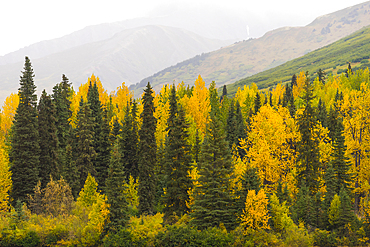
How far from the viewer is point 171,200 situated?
152 feet

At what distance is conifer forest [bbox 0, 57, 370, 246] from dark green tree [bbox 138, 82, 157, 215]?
0.17 metres

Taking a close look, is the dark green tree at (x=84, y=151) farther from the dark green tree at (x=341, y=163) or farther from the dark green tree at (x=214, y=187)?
the dark green tree at (x=341, y=163)

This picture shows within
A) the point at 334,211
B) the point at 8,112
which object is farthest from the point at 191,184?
the point at 8,112

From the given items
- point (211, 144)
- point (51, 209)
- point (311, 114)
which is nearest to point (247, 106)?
point (311, 114)

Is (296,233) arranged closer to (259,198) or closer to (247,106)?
(259,198)

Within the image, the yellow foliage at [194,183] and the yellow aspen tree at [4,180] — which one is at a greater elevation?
the yellow aspen tree at [4,180]

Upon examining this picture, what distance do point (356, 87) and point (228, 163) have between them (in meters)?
83.9

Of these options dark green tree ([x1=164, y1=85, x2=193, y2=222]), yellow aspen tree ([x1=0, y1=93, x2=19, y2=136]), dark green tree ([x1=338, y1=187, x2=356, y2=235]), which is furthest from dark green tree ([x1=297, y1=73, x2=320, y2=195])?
yellow aspen tree ([x1=0, y1=93, x2=19, y2=136])

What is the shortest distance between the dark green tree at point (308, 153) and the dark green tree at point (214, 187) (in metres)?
13.5

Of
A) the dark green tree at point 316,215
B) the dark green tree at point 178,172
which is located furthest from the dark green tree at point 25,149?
the dark green tree at point 316,215

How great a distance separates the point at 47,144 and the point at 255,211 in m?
41.5

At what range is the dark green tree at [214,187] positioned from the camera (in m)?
40.9

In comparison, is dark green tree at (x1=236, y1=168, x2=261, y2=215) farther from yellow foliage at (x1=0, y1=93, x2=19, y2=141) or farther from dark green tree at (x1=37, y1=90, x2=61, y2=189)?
yellow foliage at (x1=0, y1=93, x2=19, y2=141)

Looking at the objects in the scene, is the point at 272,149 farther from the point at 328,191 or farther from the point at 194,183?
the point at 194,183
